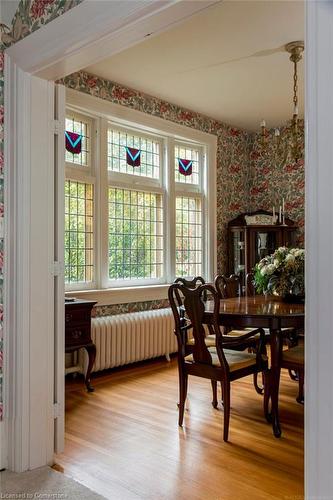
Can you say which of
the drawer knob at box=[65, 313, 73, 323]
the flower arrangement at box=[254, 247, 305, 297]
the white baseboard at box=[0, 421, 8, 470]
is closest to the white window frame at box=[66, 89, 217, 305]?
the drawer knob at box=[65, 313, 73, 323]

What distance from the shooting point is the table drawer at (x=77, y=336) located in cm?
370

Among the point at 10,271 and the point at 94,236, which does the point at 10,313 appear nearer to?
the point at 10,271

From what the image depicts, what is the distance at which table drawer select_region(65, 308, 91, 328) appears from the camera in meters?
3.69

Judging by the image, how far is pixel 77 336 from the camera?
12.4 ft

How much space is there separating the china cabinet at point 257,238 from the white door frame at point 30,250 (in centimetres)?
370

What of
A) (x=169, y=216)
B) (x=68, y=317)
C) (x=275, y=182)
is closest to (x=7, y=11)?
(x=68, y=317)

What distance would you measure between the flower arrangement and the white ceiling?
1799 millimetres

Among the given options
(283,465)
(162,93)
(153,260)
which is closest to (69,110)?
(162,93)

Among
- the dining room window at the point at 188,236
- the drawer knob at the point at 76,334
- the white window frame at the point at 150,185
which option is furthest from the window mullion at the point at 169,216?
the drawer knob at the point at 76,334

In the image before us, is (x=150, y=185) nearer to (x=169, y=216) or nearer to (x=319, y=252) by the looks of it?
(x=169, y=216)

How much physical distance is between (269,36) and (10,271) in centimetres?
281

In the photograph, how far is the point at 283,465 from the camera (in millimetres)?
2527

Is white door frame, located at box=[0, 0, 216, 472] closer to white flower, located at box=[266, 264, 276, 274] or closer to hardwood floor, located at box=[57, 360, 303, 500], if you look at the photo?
hardwood floor, located at box=[57, 360, 303, 500]

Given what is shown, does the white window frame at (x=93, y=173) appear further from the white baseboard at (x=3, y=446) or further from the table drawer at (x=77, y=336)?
the white baseboard at (x=3, y=446)
